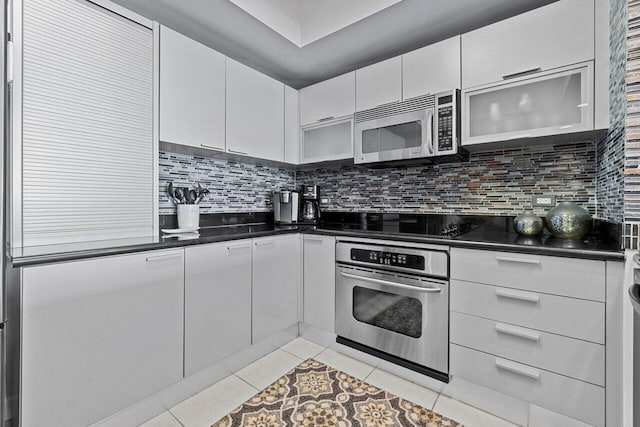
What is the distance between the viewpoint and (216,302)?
1731 mm

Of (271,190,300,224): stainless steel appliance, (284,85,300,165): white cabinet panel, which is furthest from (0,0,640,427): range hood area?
(271,190,300,224): stainless steel appliance

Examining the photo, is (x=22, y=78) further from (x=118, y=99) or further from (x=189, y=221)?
(x=189, y=221)

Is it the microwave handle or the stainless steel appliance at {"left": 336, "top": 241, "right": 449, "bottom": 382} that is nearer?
the stainless steel appliance at {"left": 336, "top": 241, "right": 449, "bottom": 382}

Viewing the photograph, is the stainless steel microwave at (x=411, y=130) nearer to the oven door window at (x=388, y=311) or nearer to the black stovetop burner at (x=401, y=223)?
the black stovetop burner at (x=401, y=223)

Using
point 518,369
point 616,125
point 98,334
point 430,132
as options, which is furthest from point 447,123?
point 98,334

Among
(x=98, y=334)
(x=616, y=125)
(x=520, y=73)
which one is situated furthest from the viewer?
(x=520, y=73)

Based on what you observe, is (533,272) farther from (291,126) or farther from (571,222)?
(291,126)

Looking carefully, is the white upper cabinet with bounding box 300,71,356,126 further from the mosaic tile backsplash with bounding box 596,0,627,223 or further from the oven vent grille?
the mosaic tile backsplash with bounding box 596,0,627,223

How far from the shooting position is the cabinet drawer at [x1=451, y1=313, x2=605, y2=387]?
50.1 inches

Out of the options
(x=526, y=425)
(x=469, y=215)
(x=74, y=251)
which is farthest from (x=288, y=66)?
(x=526, y=425)

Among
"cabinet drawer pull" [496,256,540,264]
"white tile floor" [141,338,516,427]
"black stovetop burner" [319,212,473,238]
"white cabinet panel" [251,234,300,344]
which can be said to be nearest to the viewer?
"cabinet drawer pull" [496,256,540,264]

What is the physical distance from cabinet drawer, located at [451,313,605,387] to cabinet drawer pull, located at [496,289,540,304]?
15 centimetres

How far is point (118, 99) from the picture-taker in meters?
1.59

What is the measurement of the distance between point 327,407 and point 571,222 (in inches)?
64.6
